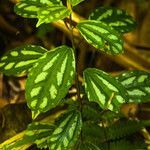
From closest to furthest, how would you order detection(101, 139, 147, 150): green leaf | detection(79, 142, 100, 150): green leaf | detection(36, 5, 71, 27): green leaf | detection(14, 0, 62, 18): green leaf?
detection(36, 5, 71, 27): green leaf → detection(14, 0, 62, 18): green leaf → detection(79, 142, 100, 150): green leaf → detection(101, 139, 147, 150): green leaf

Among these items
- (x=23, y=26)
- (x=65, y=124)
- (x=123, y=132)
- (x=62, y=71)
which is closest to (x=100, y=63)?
(x=23, y=26)

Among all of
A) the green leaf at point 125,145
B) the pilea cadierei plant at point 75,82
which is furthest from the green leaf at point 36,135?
the green leaf at point 125,145

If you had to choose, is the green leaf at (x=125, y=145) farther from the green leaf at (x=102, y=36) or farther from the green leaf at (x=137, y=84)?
the green leaf at (x=102, y=36)

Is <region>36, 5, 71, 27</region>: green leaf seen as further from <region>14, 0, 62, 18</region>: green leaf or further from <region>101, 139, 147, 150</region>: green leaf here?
<region>101, 139, 147, 150</region>: green leaf

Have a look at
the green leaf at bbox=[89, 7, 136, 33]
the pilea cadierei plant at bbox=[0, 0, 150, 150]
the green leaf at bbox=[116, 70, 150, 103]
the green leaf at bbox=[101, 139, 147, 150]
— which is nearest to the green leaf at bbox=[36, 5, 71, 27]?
the pilea cadierei plant at bbox=[0, 0, 150, 150]

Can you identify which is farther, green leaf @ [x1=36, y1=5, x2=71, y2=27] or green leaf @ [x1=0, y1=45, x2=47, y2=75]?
green leaf @ [x1=0, y1=45, x2=47, y2=75]

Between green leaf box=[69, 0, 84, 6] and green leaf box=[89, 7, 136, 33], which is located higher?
green leaf box=[89, 7, 136, 33]
